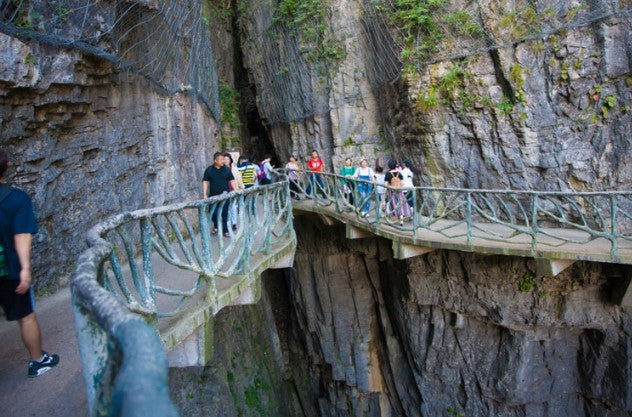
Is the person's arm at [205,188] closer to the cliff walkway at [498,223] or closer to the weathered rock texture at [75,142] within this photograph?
the weathered rock texture at [75,142]

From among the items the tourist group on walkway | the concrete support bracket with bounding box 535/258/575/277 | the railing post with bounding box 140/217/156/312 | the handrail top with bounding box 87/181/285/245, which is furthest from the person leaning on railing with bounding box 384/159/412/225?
the railing post with bounding box 140/217/156/312

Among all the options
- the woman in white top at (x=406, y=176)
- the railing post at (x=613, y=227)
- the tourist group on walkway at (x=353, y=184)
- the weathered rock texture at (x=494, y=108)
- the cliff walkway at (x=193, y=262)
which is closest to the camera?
the cliff walkway at (x=193, y=262)

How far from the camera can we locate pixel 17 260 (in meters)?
2.98

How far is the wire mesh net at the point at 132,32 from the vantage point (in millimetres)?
4137

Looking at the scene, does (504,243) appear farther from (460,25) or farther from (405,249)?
(460,25)

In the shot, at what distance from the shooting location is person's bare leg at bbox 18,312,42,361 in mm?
3049

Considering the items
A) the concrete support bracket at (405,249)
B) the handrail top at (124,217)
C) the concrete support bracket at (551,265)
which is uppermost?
the handrail top at (124,217)

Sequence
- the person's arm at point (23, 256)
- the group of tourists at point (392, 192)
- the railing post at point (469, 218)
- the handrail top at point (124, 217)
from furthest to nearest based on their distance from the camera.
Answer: the group of tourists at point (392, 192)
the railing post at point (469, 218)
the person's arm at point (23, 256)
the handrail top at point (124, 217)

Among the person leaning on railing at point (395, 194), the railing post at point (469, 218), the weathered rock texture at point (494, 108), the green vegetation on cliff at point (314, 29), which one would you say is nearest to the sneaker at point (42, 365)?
the railing post at point (469, 218)

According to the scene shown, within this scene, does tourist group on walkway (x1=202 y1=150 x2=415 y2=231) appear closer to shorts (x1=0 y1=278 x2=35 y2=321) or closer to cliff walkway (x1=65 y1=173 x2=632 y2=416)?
cliff walkway (x1=65 y1=173 x2=632 y2=416)

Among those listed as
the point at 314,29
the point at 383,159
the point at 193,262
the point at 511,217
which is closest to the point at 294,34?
the point at 314,29

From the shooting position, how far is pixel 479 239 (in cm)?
656

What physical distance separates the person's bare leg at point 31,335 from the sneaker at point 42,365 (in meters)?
0.04

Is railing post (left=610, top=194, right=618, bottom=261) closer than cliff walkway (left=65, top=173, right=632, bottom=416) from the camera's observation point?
No
